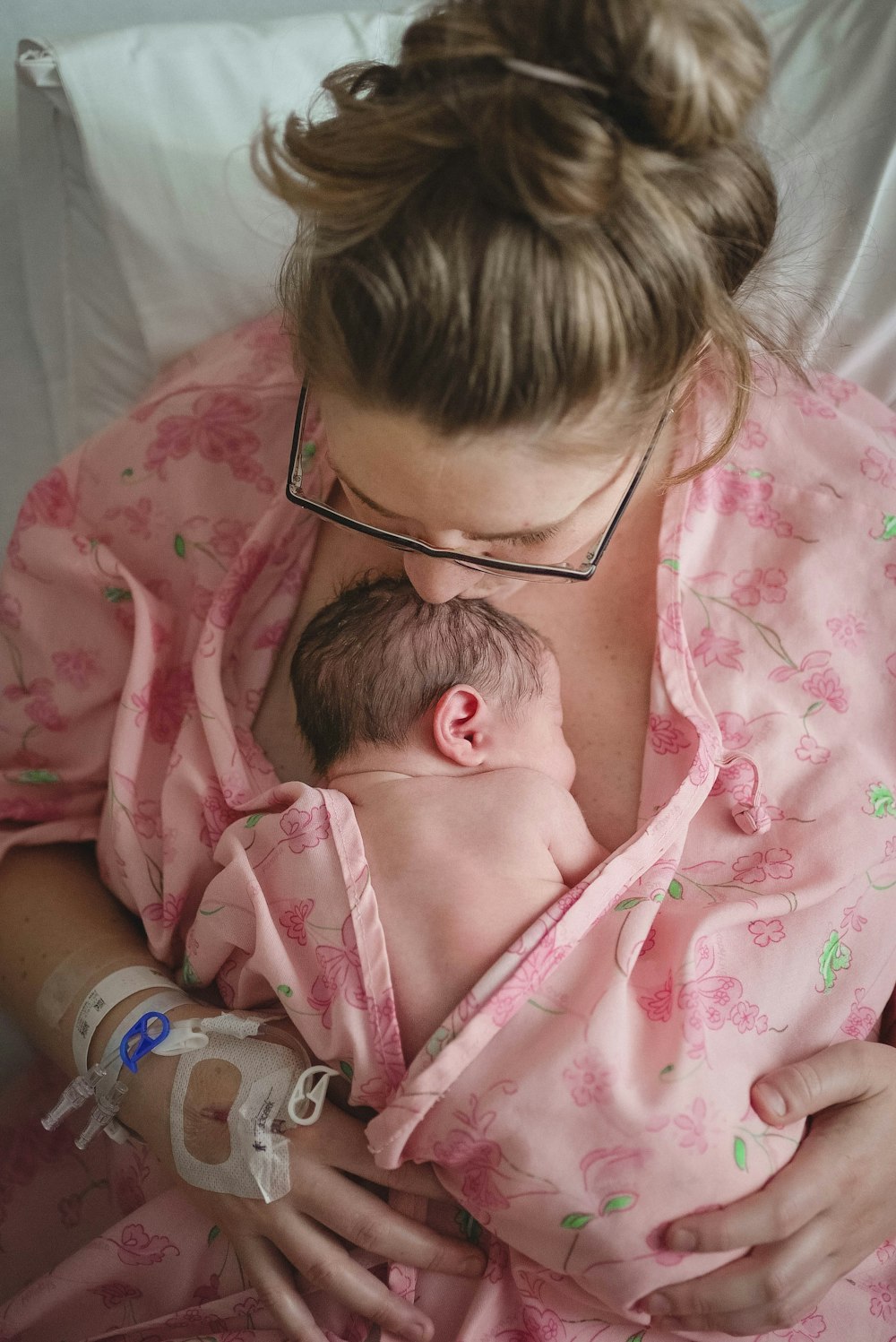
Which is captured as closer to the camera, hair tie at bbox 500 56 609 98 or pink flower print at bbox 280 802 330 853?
hair tie at bbox 500 56 609 98

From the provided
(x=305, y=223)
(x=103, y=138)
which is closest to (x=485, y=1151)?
(x=305, y=223)

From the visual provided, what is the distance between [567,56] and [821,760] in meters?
0.82

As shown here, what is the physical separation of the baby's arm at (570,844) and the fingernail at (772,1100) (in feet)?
0.92

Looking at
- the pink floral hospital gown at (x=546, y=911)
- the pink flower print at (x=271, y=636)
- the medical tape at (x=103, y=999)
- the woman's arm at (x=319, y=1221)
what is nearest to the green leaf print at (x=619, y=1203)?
the pink floral hospital gown at (x=546, y=911)

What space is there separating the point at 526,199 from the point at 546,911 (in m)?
0.68

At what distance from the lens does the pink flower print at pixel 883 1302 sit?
112 centimetres

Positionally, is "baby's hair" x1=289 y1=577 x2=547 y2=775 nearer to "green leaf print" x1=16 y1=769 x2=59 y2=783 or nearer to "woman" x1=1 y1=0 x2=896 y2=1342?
"woman" x1=1 y1=0 x2=896 y2=1342

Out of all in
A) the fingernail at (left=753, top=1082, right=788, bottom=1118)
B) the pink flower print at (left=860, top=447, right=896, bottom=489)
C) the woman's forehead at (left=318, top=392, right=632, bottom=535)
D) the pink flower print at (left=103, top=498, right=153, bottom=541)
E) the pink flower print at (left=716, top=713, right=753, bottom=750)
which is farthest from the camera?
the pink flower print at (left=103, top=498, right=153, bottom=541)

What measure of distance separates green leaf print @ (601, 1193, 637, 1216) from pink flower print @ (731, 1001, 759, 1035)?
204mm

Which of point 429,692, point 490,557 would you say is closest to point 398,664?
point 429,692

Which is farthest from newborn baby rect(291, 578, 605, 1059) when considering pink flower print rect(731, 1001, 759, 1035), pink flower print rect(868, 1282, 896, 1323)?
pink flower print rect(868, 1282, 896, 1323)

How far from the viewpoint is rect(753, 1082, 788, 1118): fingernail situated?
3.40ft

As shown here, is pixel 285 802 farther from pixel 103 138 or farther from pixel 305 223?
pixel 103 138

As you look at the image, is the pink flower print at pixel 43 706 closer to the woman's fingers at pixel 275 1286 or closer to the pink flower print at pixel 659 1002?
the woman's fingers at pixel 275 1286
